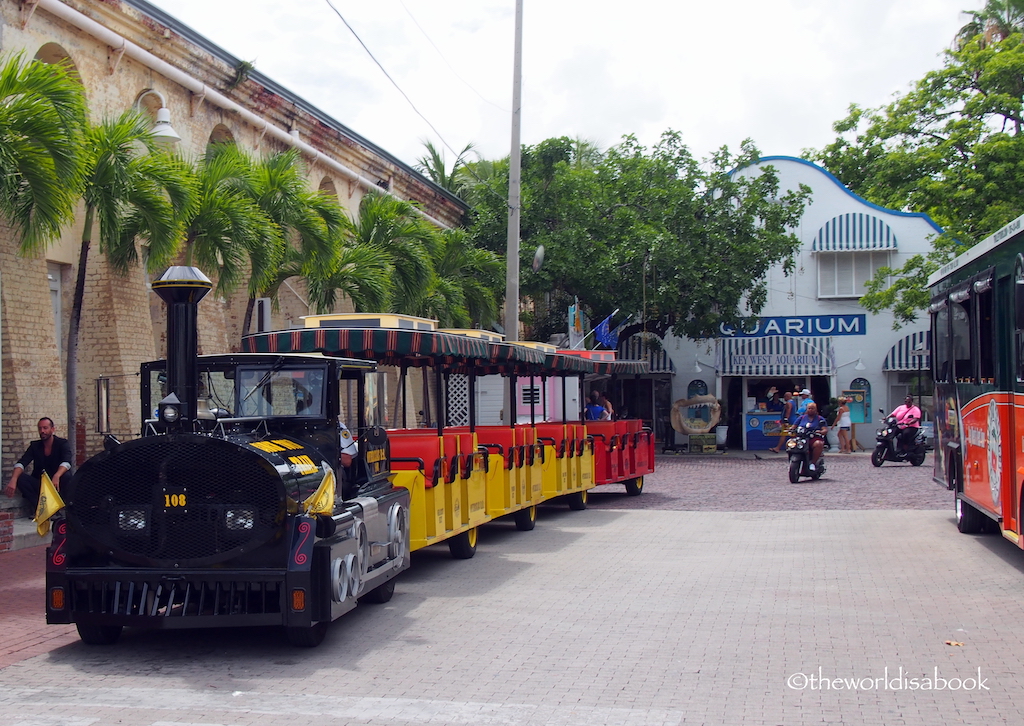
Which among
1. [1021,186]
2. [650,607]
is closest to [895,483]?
[1021,186]

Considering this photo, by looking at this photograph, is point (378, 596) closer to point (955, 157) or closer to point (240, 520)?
point (240, 520)

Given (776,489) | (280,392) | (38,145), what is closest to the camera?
(280,392)

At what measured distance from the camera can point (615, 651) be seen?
7.40m

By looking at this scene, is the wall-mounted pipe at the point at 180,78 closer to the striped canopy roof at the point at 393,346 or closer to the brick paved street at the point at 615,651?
the striped canopy roof at the point at 393,346

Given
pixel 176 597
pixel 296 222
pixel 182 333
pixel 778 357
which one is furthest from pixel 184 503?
pixel 778 357

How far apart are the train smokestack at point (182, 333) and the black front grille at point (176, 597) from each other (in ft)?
3.65

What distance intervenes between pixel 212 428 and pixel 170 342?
0.72m

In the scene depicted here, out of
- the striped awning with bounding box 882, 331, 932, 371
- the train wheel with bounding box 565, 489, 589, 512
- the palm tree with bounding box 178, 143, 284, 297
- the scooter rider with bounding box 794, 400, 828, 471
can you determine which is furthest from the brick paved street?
the striped awning with bounding box 882, 331, 932, 371

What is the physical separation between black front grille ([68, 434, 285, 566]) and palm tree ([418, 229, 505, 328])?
48.1ft

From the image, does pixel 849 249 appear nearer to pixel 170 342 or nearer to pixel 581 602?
pixel 581 602

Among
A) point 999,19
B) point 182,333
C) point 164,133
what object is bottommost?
point 182,333

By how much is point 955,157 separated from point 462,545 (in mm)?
22132

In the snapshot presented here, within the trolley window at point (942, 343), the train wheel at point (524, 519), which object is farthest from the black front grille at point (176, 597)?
the trolley window at point (942, 343)

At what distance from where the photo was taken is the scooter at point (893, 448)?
967 inches
